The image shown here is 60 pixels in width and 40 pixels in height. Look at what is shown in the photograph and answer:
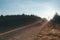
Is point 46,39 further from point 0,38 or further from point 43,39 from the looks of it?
point 0,38

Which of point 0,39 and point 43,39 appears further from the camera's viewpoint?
point 43,39

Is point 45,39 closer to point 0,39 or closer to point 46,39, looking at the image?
point 46,39

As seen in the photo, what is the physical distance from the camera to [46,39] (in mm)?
16406

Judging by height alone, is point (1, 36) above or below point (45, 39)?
above

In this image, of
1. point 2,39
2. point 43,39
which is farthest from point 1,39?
point 43,39

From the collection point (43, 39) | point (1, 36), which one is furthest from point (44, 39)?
point (1, 36)

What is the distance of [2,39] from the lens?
41.8ft

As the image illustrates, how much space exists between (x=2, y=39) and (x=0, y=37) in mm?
259

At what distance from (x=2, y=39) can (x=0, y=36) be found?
42 centimetres

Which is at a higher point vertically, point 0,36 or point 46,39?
point 0,36

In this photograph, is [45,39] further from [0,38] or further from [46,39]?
[0,38]

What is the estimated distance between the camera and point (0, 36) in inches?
514

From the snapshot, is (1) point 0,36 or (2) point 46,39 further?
(2) point 46,39

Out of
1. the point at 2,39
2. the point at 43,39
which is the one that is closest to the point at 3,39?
the point at 2,39
